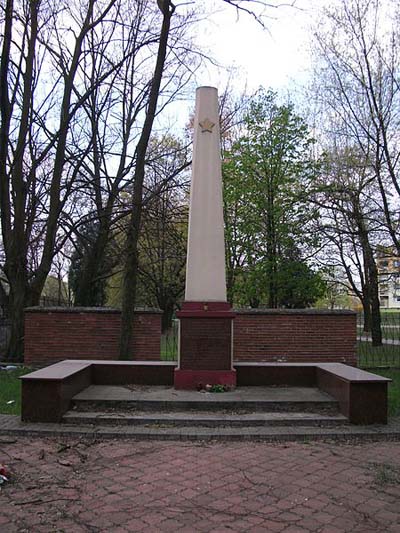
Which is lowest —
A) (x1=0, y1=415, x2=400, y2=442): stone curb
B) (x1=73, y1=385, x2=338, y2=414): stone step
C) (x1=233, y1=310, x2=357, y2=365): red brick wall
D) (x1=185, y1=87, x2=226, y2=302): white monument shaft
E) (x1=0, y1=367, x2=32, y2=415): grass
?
(x1=0, y1=415, x2=400, y2=442): stone curb

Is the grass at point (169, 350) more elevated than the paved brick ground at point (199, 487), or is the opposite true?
the grass at point (169, 350)

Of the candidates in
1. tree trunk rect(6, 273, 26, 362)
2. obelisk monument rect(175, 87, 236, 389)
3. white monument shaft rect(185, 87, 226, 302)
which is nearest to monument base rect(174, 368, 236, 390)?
obelisk monument rect(175, 87, 236, 389)

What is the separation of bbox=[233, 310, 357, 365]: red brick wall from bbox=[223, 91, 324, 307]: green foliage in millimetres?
8227

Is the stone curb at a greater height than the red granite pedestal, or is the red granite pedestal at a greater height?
the red granite pedestal

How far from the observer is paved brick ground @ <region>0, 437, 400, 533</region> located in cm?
400

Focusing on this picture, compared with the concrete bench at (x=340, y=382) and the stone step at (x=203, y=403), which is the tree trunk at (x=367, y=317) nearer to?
the concrete bench at (x=340, y=382)

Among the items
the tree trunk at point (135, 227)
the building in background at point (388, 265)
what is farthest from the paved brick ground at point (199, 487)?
the building in background at point (388, 265)

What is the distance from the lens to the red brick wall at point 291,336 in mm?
12820

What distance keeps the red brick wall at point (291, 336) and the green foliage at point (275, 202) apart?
27.0 ft

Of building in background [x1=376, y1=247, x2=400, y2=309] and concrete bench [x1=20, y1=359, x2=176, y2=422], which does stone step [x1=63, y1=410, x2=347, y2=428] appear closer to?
concrete bench [x1=20, y1=359, x2=176, y2=422]

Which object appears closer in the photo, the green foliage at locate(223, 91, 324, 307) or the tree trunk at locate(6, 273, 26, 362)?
the tree trunk at locate(6, 273, 26, 362)

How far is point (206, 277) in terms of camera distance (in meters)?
8.67

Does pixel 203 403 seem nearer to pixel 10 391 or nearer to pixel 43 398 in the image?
pixel 43 398

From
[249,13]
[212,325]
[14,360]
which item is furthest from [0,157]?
[212,325]
